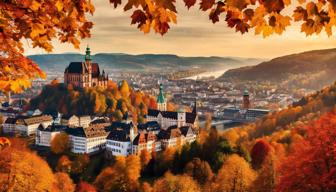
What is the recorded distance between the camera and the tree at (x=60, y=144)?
49.9m

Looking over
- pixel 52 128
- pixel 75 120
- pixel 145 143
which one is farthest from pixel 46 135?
pixel 145 143

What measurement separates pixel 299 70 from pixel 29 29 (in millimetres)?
149143

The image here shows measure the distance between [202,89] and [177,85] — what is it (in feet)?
56.5

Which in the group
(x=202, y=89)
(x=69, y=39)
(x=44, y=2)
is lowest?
(x=202, y=89)

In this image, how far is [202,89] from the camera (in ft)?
518

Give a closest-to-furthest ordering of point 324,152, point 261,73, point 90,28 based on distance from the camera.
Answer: point 90,28 → point 324,152 → point 261,73

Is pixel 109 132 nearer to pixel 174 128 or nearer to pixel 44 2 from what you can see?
pixel 174 128

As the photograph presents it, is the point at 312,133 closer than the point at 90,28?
No

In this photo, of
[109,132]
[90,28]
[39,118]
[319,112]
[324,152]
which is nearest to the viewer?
[90,28]

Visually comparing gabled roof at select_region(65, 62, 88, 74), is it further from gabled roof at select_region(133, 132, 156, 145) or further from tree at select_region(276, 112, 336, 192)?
tree at select_region(276, 112, 336, 192)

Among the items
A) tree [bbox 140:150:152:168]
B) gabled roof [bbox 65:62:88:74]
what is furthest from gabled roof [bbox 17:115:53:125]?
tree [bbox 140:150:152:168]

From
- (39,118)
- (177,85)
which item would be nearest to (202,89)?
(177,85)

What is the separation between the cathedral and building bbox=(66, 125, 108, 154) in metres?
25.6

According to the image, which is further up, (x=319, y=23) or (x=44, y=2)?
(x=44, y=2)
